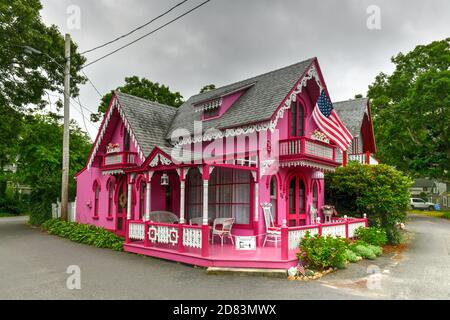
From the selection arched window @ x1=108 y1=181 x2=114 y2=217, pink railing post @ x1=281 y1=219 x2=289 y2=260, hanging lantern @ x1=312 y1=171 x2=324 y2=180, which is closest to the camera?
pink railing post @ x1=281 y1=219 x2=289 y2=260

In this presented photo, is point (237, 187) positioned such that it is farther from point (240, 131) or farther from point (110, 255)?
point (110, 255)

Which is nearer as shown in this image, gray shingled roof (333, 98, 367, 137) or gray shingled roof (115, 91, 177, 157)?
gray shingled roof (115, 91, 177, 157)

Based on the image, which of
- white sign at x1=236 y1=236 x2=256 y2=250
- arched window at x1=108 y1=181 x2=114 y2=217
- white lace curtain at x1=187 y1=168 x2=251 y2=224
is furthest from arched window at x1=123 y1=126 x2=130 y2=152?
white sign at x1=236 y1=236 x2=256 y2=250

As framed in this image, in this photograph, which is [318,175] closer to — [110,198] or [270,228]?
[270,228]

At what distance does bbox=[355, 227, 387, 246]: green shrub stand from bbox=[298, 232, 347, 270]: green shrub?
4.11 m

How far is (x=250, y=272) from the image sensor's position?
30.3 feet

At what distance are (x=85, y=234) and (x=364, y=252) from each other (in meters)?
A: 11.8

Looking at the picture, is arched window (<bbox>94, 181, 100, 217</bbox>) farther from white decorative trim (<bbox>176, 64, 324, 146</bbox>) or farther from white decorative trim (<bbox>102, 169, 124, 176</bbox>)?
white decorative trim (<bbox>176, 64, 324, 146</bbox>)

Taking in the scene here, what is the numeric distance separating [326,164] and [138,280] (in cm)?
892

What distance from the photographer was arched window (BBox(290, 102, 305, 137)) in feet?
47.8

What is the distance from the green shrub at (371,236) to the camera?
44.9 feet

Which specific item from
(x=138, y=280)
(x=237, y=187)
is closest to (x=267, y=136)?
(x=237, y=187)

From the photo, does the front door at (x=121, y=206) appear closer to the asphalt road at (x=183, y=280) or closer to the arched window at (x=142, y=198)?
the arched window at (x=142, y=198)

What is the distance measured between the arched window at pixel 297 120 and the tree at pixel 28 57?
13.1m
